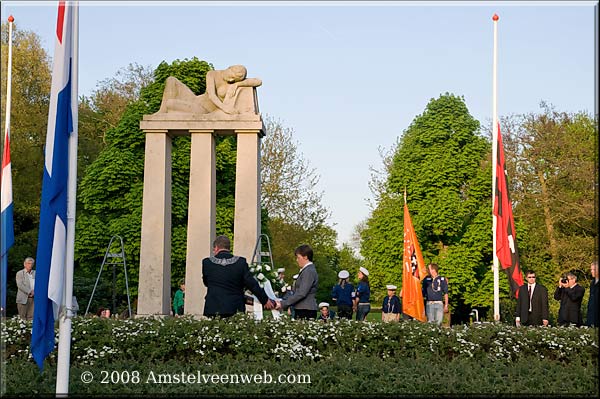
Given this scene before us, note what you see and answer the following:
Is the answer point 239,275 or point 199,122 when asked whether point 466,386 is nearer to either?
point 239,275

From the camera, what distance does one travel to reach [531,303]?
55.2 feet

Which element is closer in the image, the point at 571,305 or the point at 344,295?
the point at 571,305

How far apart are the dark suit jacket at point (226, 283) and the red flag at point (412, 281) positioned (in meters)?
10.9

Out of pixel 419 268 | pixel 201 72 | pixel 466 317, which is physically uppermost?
pixel 201 72

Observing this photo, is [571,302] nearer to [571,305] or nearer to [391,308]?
[571,305]

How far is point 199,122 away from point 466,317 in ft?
77.0

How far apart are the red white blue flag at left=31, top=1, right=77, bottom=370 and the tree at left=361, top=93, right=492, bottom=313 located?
3241cm

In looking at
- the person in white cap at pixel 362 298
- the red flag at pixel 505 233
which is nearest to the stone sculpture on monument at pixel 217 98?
the person in white cap at pixel 362 298

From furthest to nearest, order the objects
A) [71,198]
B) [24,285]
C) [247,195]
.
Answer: [247,195], [24,285], [71,198]

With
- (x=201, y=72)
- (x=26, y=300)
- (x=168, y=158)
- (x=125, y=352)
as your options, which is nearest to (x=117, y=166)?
(x=201, y=72)

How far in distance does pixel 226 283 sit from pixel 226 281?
0.05m

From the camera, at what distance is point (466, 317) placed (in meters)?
40.1

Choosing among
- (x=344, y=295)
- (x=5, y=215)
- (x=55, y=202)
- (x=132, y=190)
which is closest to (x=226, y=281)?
(x=5, y=215)

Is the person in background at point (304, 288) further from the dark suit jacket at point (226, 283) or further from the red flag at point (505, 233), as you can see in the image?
the red flag at point (505, 233)
